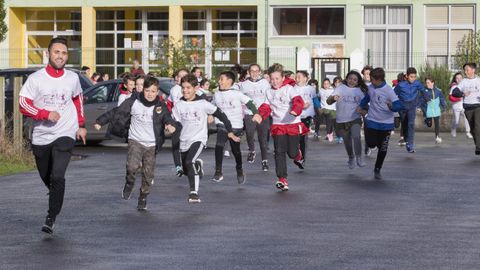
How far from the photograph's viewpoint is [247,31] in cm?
4469

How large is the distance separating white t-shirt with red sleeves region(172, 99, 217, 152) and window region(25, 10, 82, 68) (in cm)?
3206

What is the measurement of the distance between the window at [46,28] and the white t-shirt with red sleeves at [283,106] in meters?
30.6

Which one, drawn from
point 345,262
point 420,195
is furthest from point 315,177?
point 345,262

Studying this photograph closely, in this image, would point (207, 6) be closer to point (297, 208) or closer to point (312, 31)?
point (312, 31)

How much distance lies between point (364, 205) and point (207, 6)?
30842 millimetres

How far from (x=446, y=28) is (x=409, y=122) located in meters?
18.3

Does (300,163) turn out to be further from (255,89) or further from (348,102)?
(255,89)

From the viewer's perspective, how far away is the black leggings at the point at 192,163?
47.1ft

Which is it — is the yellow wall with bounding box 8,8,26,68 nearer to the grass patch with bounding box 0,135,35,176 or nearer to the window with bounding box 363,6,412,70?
the window with bounding box 363,6,412,70

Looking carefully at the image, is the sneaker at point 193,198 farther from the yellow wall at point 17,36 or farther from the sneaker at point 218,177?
the yellow wall at point 17,36

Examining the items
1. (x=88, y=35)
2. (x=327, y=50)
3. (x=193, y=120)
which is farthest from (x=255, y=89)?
(x=88, y=35)

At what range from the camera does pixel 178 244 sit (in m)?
10.5

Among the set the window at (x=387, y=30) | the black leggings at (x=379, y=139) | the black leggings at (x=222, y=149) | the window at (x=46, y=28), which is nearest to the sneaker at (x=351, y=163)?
the black leggings at (x=379, y=139)

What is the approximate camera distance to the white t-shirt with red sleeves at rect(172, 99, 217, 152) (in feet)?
49.0
